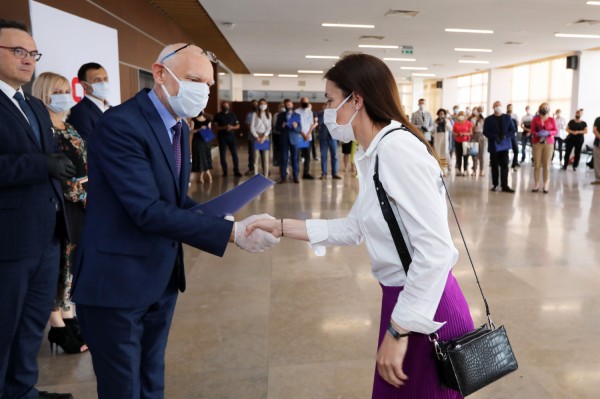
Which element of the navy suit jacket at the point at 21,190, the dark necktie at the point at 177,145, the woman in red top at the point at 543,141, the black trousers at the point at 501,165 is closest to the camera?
the dark necktie at the point at 177,145

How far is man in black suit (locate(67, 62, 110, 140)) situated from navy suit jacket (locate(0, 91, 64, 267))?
0.98 metres

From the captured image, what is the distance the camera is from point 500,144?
9117 millimetres

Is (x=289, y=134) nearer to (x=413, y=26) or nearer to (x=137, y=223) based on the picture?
(x=413, y=26)

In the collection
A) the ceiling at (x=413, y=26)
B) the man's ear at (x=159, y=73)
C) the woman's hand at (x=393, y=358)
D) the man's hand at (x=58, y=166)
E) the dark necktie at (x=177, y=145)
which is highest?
the ceiling at (x=413, y=26)

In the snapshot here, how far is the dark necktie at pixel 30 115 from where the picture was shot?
86.7 inches

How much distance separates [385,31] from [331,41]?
7.68 feet

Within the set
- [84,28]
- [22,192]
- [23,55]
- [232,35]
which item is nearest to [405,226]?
[22,192]

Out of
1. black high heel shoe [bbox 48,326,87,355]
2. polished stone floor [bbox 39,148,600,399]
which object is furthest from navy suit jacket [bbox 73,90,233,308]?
black high heel shoe [bbox 48,326,87,355]

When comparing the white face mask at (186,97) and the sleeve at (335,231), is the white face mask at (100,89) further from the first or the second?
the sleeve at (335,231)

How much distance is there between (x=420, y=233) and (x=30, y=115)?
1.89 meters

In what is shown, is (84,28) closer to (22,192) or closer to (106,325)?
(22,192)

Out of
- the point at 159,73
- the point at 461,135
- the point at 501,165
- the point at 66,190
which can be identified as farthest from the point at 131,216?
the point at 461,135

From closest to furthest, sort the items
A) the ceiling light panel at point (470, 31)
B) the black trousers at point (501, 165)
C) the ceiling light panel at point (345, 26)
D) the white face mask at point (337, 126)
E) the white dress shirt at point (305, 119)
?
1. the white face mask at point (337, 126)
2. the black trousers at point (501, 165)
3. the white dress shirt at point (305, 119)
4. the ceiling light panel at point (345, 26)
5. the ceiling light panel at point (470, 31)

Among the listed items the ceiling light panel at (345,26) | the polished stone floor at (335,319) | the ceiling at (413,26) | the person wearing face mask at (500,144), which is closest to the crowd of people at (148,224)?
the polished stone floor at (335,319)
